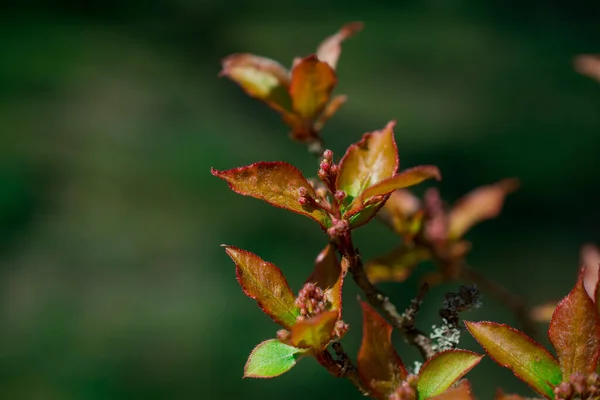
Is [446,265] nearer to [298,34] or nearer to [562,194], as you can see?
[562,194]

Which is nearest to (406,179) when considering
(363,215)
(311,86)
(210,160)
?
(363,215)

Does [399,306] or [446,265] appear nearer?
[446,265]

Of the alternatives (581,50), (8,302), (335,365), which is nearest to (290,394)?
(8,302)

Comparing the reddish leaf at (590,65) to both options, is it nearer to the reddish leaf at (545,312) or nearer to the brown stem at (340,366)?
the reddish leaf at (545,312)

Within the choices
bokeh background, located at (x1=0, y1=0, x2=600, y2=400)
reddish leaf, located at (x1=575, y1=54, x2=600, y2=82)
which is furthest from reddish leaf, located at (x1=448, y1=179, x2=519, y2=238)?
bokeh background, located at (x1=0, y1=0, x2=600, y2=400)

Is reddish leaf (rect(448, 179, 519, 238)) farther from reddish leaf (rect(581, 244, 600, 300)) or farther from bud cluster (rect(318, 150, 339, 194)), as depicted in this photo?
bud cluster (rect(318, 150, 339, 194))

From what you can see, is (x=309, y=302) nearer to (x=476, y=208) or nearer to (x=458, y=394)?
(x=458, y=394)

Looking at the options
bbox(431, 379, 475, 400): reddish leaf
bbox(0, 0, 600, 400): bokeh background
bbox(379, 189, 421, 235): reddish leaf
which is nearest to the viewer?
bbox(431, 379, 475, 400): reddish leaf
